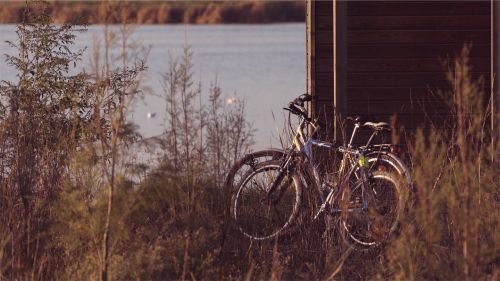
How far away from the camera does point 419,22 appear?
37.3ft

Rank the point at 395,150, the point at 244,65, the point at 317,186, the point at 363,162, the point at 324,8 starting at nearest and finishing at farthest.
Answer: the point at 395,150, the point at 363,162, the point at 317,186, the point at 324,8, the point at 244,65

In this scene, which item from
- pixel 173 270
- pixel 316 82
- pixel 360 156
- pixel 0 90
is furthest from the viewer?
pixel 316 82

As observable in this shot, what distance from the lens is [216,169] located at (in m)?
7.42

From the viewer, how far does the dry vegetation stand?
539 centimetres

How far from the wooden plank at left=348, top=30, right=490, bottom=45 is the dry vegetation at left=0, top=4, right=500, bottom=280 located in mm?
2955

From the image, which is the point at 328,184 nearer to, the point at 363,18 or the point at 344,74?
the point at 344,74

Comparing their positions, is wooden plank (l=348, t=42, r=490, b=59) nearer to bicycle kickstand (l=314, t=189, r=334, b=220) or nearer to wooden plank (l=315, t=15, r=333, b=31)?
wooden plank (l=315, t=15, r=333, b=31)

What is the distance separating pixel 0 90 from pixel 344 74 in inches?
106

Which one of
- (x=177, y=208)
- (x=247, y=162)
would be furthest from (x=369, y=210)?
(x=177, y=208)

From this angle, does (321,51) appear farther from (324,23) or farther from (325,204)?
(325,204)

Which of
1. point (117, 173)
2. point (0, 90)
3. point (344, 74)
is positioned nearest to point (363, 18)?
point (344, 74)

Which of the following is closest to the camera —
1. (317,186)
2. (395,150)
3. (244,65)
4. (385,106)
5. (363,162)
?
(395,150)

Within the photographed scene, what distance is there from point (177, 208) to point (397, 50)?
16.6 ft

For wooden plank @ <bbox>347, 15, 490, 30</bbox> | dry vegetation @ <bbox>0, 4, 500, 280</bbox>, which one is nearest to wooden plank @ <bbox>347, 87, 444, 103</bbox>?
wooden plank @ <bbox>347, 15, 490, 30</bbox>
